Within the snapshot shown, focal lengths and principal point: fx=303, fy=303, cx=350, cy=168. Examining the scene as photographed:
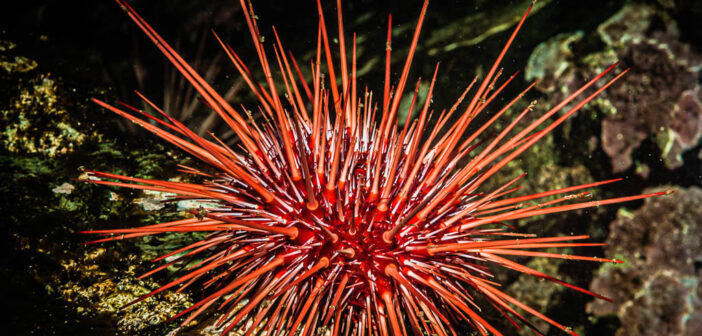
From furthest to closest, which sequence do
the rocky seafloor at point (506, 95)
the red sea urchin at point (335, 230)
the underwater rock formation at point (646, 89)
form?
the underwater rock formation at point (646, 89), the rocky seafloor at point (506, 95), the red sea urchin at point (335, 230)

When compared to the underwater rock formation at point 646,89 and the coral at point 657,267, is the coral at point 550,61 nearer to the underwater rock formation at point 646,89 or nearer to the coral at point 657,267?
the underwater rock formation at point 646,89

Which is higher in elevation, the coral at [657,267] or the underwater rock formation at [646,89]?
the underwater rock formation at [646,89]

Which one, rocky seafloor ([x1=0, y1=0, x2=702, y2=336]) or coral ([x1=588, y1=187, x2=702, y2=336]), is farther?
coral ([x1=588, y1=187, x2=702, y2=336])

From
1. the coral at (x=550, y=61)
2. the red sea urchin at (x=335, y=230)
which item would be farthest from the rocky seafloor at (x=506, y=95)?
the red sea urchin at (x=335, y=230)

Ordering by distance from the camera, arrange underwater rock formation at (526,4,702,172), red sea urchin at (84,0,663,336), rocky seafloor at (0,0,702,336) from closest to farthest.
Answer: red sea urchin at (84,0,663,336) < rocky seafloor at (0,0,702,336) < underwater rock formation at (526,4,702,172)

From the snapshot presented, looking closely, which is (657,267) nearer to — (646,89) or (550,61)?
(646,89)

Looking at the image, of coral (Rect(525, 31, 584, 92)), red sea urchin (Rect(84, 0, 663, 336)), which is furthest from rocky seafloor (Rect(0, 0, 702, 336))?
red sea urchin (Rect(84, 0, 663, 336))

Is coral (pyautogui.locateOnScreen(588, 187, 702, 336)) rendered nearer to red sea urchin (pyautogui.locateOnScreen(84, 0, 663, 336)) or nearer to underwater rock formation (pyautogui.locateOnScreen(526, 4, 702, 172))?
underwater rock formation (pyautogui.locateOnScreen(526, 4, 702, 172))

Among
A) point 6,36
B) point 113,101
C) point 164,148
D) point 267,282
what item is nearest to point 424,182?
point 267,282
